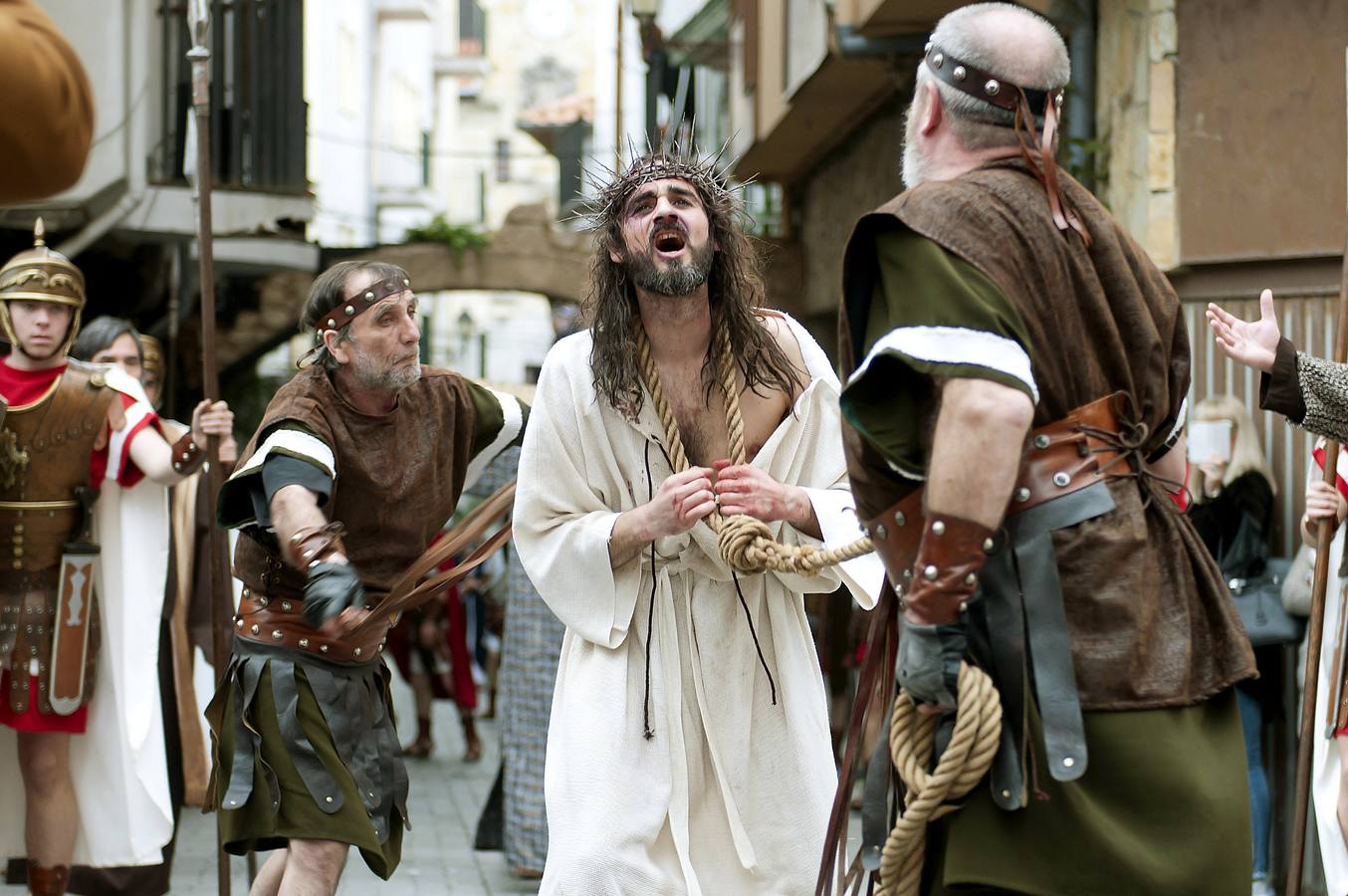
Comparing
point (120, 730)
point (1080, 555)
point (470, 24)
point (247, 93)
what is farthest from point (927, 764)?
point (470, 24)

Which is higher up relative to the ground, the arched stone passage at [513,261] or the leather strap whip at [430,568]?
A: the arched stone passage at [513,261]

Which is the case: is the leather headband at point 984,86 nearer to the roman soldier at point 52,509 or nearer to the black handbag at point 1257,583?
the roman soldier at point 52,509

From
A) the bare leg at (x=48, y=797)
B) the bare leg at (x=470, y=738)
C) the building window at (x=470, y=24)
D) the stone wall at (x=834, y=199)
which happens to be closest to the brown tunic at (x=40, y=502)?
the bare leg at (x=48, y=797)

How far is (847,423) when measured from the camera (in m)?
3.32

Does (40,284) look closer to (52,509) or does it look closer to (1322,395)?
(52,509)

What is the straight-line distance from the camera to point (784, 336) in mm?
4777

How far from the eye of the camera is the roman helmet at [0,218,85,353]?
6.61 m

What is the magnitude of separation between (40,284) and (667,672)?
3.22 m

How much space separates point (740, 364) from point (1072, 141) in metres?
4.79

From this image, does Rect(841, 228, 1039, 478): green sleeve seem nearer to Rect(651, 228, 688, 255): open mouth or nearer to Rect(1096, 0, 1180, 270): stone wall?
Rect(651, 228, 688, 255): open mouth

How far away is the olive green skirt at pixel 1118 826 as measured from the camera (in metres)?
3.14

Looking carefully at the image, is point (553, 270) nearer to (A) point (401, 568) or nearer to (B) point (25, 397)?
(B) point (25, 397)

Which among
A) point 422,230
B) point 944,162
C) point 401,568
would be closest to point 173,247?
point 422,230

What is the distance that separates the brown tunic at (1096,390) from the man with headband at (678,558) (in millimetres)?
1095
